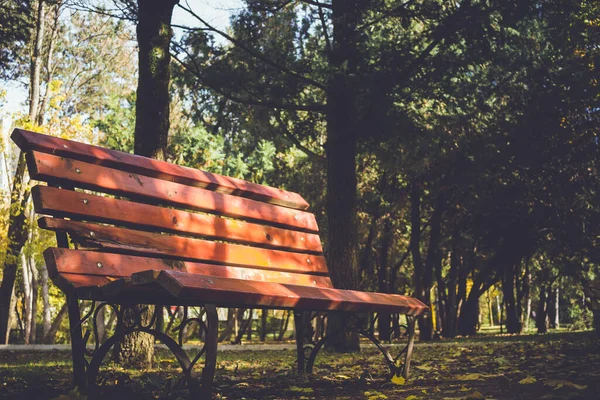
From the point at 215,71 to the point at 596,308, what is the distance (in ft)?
26.4

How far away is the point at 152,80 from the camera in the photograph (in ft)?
22.3

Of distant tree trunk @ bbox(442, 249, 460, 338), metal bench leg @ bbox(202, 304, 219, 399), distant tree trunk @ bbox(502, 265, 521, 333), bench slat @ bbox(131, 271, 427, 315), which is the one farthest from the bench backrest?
distant tree trunk @ bbox(502, 265, 521, 333)

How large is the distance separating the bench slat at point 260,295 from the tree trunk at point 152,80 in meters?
3.19

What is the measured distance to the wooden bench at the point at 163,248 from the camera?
3.25 metres

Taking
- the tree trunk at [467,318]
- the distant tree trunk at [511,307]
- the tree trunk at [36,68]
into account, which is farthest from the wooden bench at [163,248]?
the distant tree trunk at [511,307]

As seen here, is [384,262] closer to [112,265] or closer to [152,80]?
[152,80]

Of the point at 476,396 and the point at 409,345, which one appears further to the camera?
the point at 409,345

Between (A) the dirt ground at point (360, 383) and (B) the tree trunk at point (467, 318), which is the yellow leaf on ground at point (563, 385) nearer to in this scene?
(A) the dirt ground at point (360, 383)

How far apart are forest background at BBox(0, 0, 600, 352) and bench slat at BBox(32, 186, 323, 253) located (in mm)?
1085

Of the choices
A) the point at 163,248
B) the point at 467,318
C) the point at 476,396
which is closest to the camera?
the point at 476,396

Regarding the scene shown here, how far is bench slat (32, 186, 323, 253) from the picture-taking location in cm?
373

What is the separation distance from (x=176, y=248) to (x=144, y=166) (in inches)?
21.5

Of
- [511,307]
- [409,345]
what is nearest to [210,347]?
[409,345]

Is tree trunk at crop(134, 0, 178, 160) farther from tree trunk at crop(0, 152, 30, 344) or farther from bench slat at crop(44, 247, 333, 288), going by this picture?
tree trunk at crop(0, 152, 30, 344)
